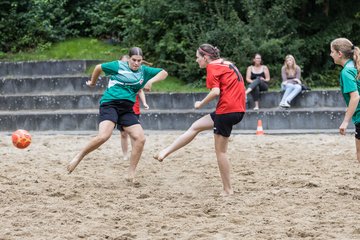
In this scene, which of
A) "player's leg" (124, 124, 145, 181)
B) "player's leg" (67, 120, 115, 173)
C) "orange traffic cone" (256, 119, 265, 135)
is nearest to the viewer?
"player's leg" (67, 120, 115, 173)

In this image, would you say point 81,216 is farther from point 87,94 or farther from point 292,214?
point 87,94

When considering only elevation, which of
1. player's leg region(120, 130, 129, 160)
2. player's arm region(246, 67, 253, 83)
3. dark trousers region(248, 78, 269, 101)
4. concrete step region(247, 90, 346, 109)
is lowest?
player's leg region(120, 130, 129, 160)

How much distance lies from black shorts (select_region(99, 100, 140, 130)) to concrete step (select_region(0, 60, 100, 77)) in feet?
30.1

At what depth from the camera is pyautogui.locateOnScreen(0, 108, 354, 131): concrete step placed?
14274 millimetres

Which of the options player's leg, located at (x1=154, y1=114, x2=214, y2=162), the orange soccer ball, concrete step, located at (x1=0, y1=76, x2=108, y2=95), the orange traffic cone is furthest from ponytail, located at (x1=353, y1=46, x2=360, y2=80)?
concrete step, located at (x1=0, y1=76, x2=108, y2=95)

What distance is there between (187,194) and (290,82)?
24.8ft

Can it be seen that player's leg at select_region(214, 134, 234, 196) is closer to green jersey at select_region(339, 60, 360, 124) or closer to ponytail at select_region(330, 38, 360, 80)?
green jersey at select_region(339, 60, 360, 124)

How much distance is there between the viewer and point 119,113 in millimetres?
8719

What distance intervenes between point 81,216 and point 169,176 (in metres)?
2.73

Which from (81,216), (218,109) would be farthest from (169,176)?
(81,216)

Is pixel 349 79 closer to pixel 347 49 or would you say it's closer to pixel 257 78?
pixel 347 49

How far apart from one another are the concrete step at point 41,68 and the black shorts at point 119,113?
9.18 m

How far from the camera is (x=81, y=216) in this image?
683cm

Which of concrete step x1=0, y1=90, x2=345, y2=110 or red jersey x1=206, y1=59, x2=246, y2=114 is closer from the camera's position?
red jersey x1=206, y1=59, x2=246, y2=114
